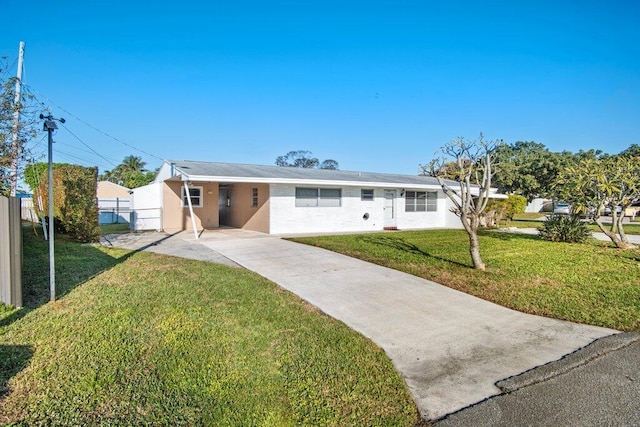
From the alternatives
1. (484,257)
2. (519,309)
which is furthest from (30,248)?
(484,257)

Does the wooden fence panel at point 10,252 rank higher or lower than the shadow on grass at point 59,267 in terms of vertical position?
higher

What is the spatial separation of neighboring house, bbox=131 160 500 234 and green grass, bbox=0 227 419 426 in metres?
8.60

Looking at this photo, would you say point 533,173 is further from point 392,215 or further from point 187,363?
point 187,363

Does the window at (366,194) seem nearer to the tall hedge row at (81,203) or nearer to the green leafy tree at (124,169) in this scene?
the tall hedge row at (81,203)

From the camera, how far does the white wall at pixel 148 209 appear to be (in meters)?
16.4

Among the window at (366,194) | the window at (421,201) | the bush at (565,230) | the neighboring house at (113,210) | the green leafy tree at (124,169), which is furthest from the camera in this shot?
the green leafy tree at (124,169)

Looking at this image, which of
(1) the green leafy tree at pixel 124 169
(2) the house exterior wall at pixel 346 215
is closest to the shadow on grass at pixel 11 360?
(2) the house exterior wall at pixel 346 215

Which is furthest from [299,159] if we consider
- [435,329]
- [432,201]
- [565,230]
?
[435,329]

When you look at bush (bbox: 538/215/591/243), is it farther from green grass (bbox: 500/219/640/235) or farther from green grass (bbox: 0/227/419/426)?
green grass (bbox: 0/227/419/426)

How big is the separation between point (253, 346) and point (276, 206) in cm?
1128

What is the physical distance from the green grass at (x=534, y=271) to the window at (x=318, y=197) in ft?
9.85

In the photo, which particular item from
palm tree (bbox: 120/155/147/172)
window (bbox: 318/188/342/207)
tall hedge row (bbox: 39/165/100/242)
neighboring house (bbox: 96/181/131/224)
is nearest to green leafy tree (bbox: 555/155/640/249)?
window (bbox: 318/188/342/207)

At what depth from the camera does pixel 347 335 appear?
4605 millimetres

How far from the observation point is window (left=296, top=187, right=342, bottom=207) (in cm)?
1588
